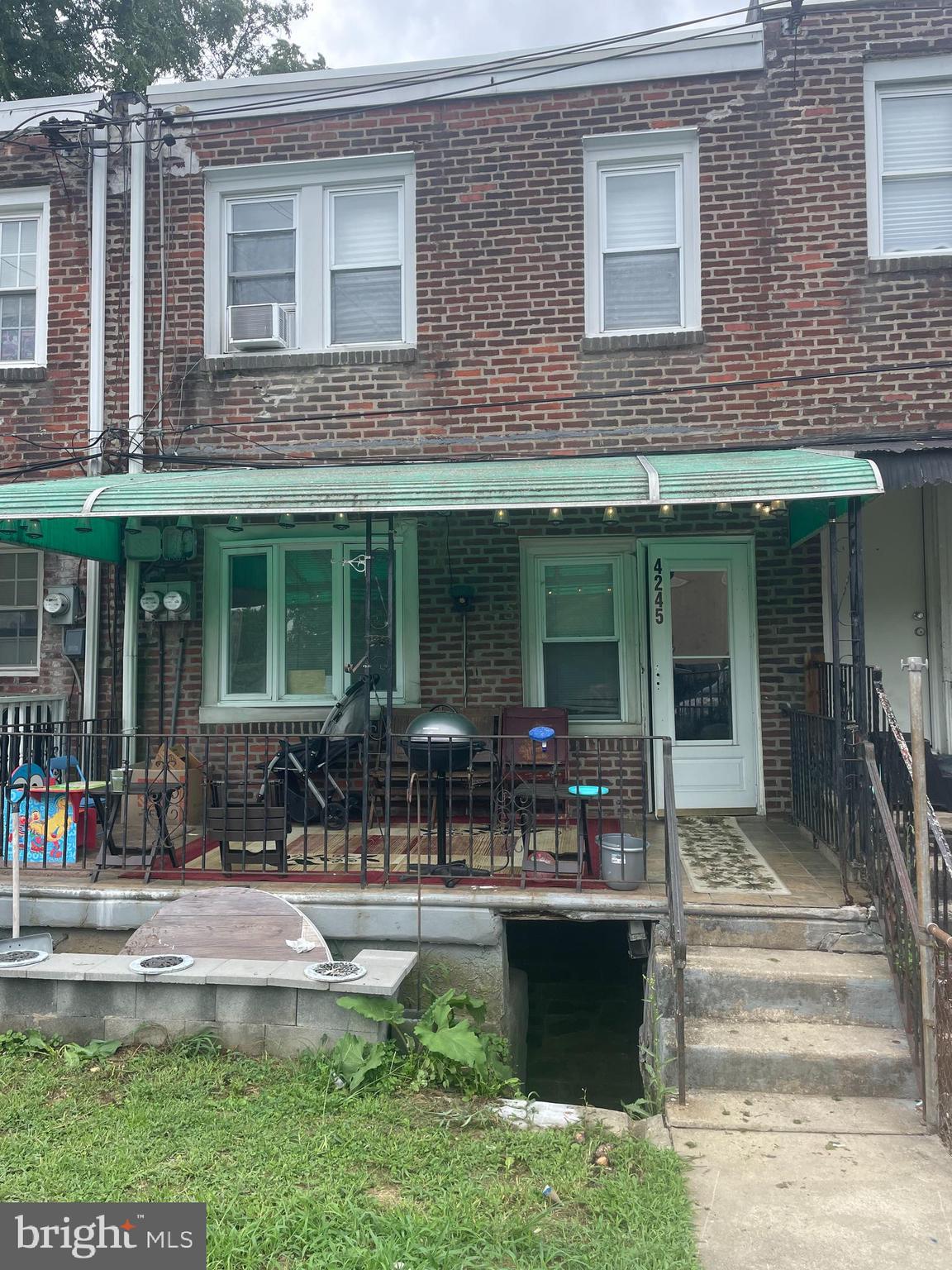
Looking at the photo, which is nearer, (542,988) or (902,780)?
(902,780)

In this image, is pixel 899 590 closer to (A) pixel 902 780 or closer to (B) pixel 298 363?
(A) pixel 902 780

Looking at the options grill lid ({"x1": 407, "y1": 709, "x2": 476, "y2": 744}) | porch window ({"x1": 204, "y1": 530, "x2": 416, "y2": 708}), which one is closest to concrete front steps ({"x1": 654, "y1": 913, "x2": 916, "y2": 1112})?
grill lid ({"x1": 407, "y1": 709, "x2": 476, "y2": 744})

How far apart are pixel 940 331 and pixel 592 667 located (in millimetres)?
3948

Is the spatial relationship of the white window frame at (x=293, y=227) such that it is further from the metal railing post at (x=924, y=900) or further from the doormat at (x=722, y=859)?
the metal railing post at (x=924, y=900)

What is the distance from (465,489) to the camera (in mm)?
5758

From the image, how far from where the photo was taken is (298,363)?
8062 mm

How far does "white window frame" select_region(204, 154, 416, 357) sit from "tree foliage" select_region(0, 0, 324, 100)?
25.9ft

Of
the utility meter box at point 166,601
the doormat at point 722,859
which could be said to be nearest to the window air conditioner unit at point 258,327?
the utility meter box at point 166,601

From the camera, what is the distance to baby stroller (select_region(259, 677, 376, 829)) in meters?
7.00

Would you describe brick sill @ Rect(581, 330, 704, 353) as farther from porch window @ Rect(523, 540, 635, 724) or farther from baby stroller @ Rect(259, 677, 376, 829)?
baby stroller @ Rect(259, 677, 376, 829)

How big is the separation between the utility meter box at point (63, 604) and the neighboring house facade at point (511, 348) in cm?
18

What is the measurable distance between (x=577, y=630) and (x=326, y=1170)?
16.9 ft

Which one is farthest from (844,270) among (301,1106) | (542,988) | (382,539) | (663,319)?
(301,1106)

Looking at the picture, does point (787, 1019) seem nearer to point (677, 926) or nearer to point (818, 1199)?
point (677, 926)
